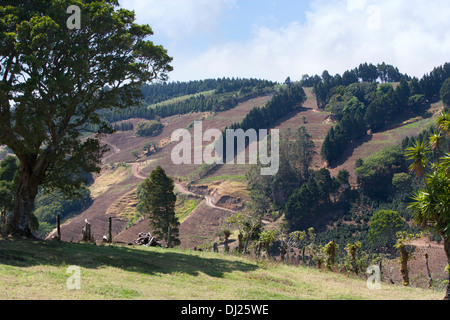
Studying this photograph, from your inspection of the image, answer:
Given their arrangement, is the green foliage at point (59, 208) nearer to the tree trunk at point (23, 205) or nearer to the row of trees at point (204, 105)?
the row of trees at point (204, 105)

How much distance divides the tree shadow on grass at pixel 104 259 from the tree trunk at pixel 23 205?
1205mm

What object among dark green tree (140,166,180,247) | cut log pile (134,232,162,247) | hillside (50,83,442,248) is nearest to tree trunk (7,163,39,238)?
cut log pile (134,232,162,247)

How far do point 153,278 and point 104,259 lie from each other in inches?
120

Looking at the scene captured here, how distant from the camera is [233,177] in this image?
93062mm

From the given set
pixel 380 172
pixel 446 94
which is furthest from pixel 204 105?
pixel 380 172

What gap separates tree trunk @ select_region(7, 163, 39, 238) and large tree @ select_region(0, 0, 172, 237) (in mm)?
34

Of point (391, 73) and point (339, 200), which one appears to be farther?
point (391, 73)

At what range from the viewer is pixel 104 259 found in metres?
14.8

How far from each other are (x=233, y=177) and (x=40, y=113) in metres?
77.0

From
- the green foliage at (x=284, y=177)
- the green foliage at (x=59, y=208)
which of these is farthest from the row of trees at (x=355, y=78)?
the green foliage at (x=59, y=208)

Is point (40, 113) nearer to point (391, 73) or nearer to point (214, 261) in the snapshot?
point (214, 261)

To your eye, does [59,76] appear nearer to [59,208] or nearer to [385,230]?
[385,230]

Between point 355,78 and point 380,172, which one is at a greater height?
point 355,78
